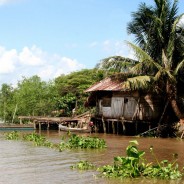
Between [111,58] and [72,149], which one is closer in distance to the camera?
[72,149]

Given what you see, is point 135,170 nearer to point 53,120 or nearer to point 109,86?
point 109,86

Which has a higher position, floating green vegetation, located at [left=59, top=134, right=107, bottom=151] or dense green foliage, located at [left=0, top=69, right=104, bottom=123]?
dense green foliage, located at [left=0, top=69, right=104, bottom=123]

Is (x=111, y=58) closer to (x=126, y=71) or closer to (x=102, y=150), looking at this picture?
(x=126, y=71)

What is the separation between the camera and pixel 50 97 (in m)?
41.4

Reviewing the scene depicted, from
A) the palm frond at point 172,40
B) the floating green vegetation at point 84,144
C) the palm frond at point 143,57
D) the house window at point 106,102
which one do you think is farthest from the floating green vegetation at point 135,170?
the house window at point 106,102

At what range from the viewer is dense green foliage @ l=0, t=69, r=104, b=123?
3788cm

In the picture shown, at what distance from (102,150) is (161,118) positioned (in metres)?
7.94

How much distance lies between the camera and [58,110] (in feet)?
127

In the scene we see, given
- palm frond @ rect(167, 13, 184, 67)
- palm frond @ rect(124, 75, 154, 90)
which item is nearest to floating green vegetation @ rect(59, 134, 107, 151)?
palm frond @ rect(124, 75, 154, 90)

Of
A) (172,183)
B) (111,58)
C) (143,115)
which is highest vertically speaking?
(111,58)

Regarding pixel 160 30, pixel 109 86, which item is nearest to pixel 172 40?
pixel 160 30

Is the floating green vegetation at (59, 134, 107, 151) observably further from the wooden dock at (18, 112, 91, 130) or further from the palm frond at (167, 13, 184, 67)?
the wooden dock at (18, 112, 91, 130)

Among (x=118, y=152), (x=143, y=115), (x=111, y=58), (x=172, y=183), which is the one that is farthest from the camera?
(x=143, y=115)

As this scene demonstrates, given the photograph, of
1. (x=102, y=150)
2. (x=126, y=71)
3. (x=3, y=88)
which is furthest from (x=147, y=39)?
(x=3, y=88)
